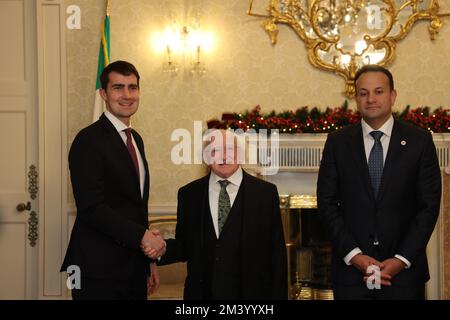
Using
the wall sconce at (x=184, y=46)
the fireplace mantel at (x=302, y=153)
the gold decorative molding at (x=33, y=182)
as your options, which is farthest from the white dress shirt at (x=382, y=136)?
the gold decorative molding at (x=33, y=182)

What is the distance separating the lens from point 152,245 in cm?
287

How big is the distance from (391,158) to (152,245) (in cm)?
118

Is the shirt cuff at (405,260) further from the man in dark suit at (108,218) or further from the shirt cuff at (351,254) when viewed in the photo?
the man in dark suit at (108,218)

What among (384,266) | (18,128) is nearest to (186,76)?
(18,128)

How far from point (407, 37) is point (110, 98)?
121 inches

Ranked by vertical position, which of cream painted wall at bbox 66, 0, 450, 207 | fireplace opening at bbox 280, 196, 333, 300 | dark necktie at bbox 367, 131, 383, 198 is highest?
cream painted wall at bbox 66, 0, 450, 207

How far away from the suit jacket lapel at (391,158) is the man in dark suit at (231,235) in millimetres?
499

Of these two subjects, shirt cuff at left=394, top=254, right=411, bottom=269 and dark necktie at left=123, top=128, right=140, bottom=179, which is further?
dark necktie at left=123, top=128, right=140, bottom=179

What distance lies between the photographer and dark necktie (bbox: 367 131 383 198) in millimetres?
2930

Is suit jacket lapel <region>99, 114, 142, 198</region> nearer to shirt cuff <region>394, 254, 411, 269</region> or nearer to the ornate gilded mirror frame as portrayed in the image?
shirt cuff <region>394, 254, 411, 269</region>

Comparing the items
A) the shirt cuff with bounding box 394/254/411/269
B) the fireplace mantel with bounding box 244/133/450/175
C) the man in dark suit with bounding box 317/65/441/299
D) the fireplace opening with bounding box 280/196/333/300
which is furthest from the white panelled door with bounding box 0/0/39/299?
the shirt cuff with bounding box 394/254/411/269

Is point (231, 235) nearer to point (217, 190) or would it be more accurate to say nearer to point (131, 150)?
point (217, 190)
